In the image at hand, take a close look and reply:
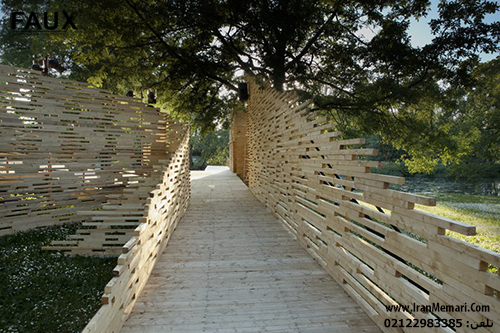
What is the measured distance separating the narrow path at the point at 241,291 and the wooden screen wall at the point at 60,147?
108 inches

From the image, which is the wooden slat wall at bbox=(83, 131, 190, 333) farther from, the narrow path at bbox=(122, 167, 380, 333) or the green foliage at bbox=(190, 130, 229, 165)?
the green foliage at bbox=(190, 130, 229, 165)

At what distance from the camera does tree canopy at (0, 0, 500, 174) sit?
5.50 m

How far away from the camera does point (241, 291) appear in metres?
2.96

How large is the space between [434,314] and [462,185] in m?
25.5

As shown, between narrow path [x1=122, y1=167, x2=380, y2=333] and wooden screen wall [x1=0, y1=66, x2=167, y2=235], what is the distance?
2734 millimetres

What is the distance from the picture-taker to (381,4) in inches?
240

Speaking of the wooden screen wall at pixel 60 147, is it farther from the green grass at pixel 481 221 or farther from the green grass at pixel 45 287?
the green grass at pixel 481 221

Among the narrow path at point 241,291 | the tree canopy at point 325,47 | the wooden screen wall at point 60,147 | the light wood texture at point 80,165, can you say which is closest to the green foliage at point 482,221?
the tree canopy at point 325,47

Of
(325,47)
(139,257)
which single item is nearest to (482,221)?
(325,47)

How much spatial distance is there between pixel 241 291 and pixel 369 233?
1538mm

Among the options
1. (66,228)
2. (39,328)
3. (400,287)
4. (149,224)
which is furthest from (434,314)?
(66,228)

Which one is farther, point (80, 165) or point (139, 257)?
point (80, 165)

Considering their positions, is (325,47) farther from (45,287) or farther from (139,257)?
(45,287)

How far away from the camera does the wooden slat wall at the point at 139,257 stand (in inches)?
80.0
